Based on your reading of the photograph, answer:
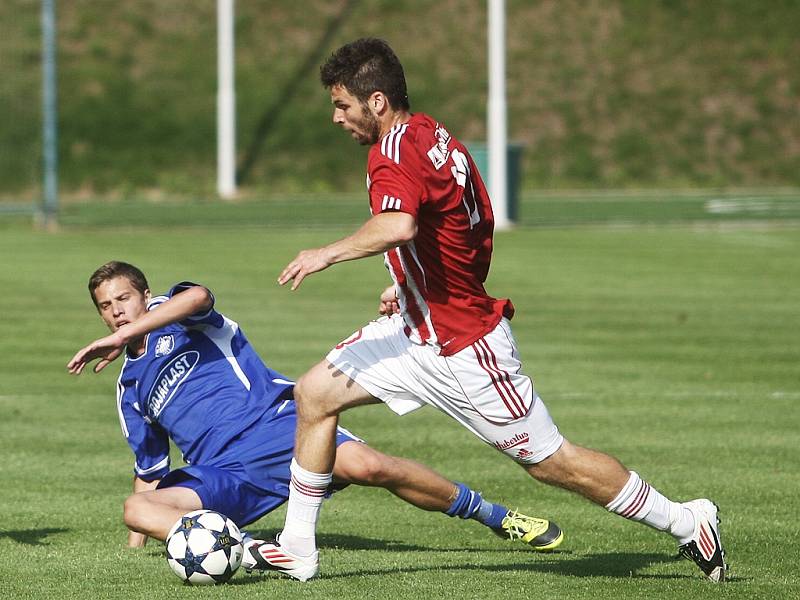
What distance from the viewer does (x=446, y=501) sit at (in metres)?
6.55

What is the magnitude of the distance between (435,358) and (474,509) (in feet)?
3.63

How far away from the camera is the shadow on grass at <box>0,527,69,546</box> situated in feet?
21.9

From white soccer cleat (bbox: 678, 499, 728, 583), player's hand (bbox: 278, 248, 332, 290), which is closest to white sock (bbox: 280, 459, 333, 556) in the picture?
player's hand (bbox: 278, 248, 332, 290)

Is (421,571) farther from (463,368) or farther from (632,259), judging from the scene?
(632,259)

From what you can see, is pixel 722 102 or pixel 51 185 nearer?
pixel 51 185

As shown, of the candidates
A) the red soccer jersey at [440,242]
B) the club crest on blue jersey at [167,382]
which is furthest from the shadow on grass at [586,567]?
the club crest on blue jersey at [167,382]

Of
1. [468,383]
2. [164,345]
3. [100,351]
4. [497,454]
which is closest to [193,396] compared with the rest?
[164,345]

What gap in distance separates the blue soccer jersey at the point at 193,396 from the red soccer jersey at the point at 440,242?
1.07 meters

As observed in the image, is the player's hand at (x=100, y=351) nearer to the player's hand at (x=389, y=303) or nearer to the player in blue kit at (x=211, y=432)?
the player in blue kit at (x=211, y=432)

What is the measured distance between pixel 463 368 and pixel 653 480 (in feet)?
9.08

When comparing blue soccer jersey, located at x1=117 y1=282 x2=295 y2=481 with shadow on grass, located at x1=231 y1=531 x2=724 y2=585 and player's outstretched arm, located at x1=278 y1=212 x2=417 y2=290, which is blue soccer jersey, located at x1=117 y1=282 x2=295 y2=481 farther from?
player's outstretched arm, located at x1=278 y1=212 x2=417 y2=290

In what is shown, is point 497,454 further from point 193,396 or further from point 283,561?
point 283,561

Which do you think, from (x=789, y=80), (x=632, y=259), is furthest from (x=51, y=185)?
(x=789, y=80)

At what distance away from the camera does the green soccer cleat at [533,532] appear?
6566 mm
